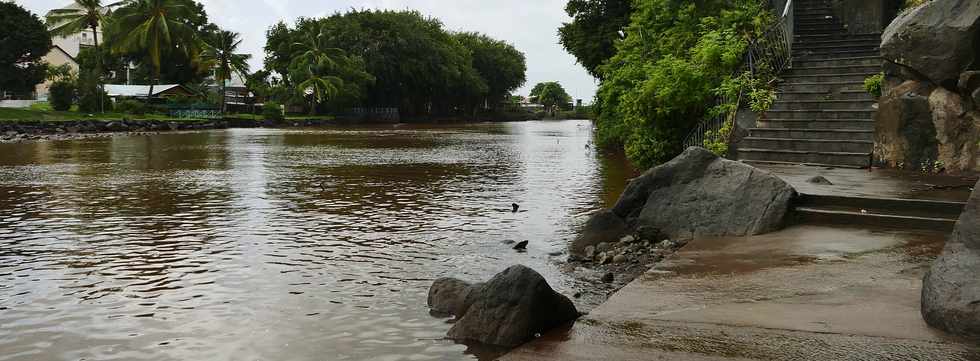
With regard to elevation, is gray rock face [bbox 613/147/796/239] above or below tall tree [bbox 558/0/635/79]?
below

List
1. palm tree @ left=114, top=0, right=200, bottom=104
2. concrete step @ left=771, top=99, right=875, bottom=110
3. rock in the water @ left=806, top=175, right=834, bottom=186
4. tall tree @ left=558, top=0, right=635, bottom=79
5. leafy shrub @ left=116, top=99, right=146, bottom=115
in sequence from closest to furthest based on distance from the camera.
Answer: rock in the water @ left=806, top=175, right=834, bottom=186
concrete step @ left=771, top=99, right=875, bottom=110
tall tree @ left=558, top=0, right=635, bottom=79
palm tree @ left=114, top=0, right=200, bottom=104
leafy shrub @ left=116, top=99, right=146, bottom=115

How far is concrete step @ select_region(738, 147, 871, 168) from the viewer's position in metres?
12.9

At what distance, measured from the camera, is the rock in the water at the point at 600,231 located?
9.49m

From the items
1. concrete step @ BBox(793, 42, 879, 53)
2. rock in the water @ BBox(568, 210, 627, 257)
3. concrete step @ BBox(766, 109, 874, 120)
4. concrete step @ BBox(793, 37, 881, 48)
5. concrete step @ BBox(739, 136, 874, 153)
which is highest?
concrete step @ BBox(793, 37, 881, 48)

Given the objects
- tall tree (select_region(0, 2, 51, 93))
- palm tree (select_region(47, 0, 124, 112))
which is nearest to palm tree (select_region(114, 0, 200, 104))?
palm tree (select_region(47, 0, 124, 112))

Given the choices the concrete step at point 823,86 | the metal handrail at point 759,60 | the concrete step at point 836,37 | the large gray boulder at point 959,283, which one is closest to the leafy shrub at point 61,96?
the concrete step at point 836,37

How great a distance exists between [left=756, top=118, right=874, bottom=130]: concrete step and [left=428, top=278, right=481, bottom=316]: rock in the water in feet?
29.9

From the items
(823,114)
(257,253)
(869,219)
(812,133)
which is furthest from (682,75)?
(257,253)

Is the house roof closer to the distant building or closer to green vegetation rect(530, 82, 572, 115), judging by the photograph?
the distant building

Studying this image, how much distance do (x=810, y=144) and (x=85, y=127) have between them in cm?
4454

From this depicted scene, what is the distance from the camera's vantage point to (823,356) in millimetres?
4672

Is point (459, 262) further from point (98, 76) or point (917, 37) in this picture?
point (98, 76)

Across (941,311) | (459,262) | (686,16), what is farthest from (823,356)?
(686,16)

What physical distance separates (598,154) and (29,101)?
49839 millimetres
